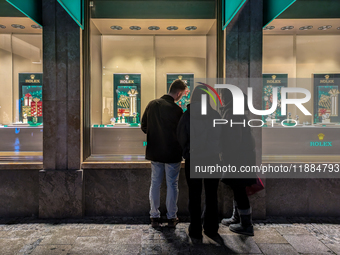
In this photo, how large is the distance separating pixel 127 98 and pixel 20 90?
1.97m

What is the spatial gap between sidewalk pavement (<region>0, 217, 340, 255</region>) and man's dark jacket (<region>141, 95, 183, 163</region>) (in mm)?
1062

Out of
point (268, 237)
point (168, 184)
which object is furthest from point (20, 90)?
point (268, 237)

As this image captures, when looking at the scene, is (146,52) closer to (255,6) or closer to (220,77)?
(220,77)

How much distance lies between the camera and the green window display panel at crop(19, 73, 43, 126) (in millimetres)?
4309

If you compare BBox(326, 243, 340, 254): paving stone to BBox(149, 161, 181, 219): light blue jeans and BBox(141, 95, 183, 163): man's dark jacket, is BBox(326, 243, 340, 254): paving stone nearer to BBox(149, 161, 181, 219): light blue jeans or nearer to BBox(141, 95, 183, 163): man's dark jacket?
BBox(149, 161, 181, 219): light blue jeans

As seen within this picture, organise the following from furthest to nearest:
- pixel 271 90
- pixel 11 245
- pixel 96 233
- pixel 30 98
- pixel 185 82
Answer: pixel 185 82
pixel 30 98
pixel 271 90
pixel 96 233
pixel 11 245

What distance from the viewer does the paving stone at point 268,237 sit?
10.7ft

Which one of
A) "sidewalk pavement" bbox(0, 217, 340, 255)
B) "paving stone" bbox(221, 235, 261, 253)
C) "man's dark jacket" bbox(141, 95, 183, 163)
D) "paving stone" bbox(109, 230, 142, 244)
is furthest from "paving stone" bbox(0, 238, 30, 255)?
"paving stone" bbox(221, 235, 261, 253)

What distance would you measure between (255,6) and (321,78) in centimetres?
179

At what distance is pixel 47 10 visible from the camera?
3920 mm

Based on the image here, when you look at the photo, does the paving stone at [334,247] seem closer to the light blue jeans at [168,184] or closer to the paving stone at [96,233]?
the light blue jeans at [168,184]

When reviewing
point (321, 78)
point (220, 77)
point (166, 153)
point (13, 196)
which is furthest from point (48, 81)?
point (321, 78)

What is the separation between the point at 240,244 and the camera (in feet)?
10.3

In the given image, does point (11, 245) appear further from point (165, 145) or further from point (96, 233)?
point (165, 145)
